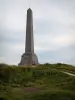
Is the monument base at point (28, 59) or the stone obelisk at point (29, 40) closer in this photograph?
the stone obelisk at point (29, 40)

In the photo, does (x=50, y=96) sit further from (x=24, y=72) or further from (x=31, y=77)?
(x=24, y=72)

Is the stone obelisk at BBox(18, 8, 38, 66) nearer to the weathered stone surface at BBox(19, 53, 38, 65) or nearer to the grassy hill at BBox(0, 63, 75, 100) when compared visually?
the weathered stone surface at BBox(19, 53, 38, 65)

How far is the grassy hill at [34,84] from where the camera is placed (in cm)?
2202

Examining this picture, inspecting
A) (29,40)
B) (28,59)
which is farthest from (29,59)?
(29,40)

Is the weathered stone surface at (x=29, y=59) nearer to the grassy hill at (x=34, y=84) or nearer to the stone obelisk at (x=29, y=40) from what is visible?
the stone obelisk at (x=29, y=40)

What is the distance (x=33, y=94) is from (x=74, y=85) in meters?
5.39

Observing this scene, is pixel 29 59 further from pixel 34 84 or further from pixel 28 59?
pixel 34 84

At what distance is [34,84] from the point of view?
30.9 meters

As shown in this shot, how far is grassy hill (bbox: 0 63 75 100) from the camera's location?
22016 millimetres

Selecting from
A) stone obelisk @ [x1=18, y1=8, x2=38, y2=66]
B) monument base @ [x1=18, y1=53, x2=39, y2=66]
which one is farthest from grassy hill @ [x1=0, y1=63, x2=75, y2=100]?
monument base @ [x1=18, y1=53, x2=39, y2=66]

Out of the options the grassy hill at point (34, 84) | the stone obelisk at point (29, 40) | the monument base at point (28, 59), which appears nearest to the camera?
the grassy hill at point (34, 84)

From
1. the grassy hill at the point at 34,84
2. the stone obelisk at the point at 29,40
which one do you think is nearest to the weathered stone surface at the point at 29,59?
the stone obelisk at the point at 29,40

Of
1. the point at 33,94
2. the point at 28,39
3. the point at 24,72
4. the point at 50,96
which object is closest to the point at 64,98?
the point at 50,96

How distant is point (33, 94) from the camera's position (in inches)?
890
